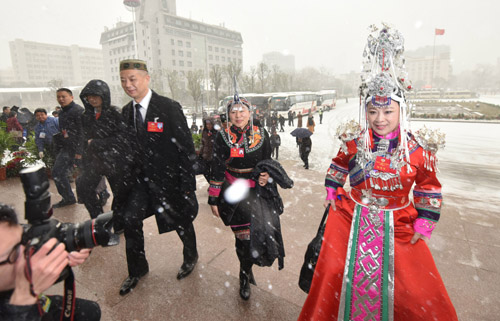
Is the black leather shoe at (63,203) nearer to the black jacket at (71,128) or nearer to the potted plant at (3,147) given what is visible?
the black jacket at (71,128)

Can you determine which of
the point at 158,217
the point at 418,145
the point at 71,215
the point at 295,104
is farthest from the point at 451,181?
the point at 295,104

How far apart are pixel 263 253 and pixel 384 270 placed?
1.07 meters

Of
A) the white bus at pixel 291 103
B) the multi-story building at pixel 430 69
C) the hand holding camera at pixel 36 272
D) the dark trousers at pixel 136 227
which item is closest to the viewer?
the hand holding camera at pixel 36 272

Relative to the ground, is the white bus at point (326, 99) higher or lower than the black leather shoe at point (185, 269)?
higher

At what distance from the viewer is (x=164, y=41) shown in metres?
72.4

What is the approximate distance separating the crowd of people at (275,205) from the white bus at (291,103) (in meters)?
26.7

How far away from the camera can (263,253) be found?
8.70 ft

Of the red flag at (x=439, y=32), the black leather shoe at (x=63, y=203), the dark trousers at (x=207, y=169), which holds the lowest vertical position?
the black leather shoe at (x=63, y=203)

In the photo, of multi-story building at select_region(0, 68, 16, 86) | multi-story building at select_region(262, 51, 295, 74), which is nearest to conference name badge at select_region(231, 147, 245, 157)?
multi-story building at select_region(262, 51, 295, 74)

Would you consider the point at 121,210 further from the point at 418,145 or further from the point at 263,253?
the point at 418,145

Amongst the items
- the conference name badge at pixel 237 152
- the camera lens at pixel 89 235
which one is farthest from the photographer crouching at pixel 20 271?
the conference name badge at pixel 237 152

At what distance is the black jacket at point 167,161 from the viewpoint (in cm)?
279

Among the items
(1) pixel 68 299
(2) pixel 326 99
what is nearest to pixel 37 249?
Answer: (1) pixel 68 299

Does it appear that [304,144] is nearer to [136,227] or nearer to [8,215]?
[136,227]
